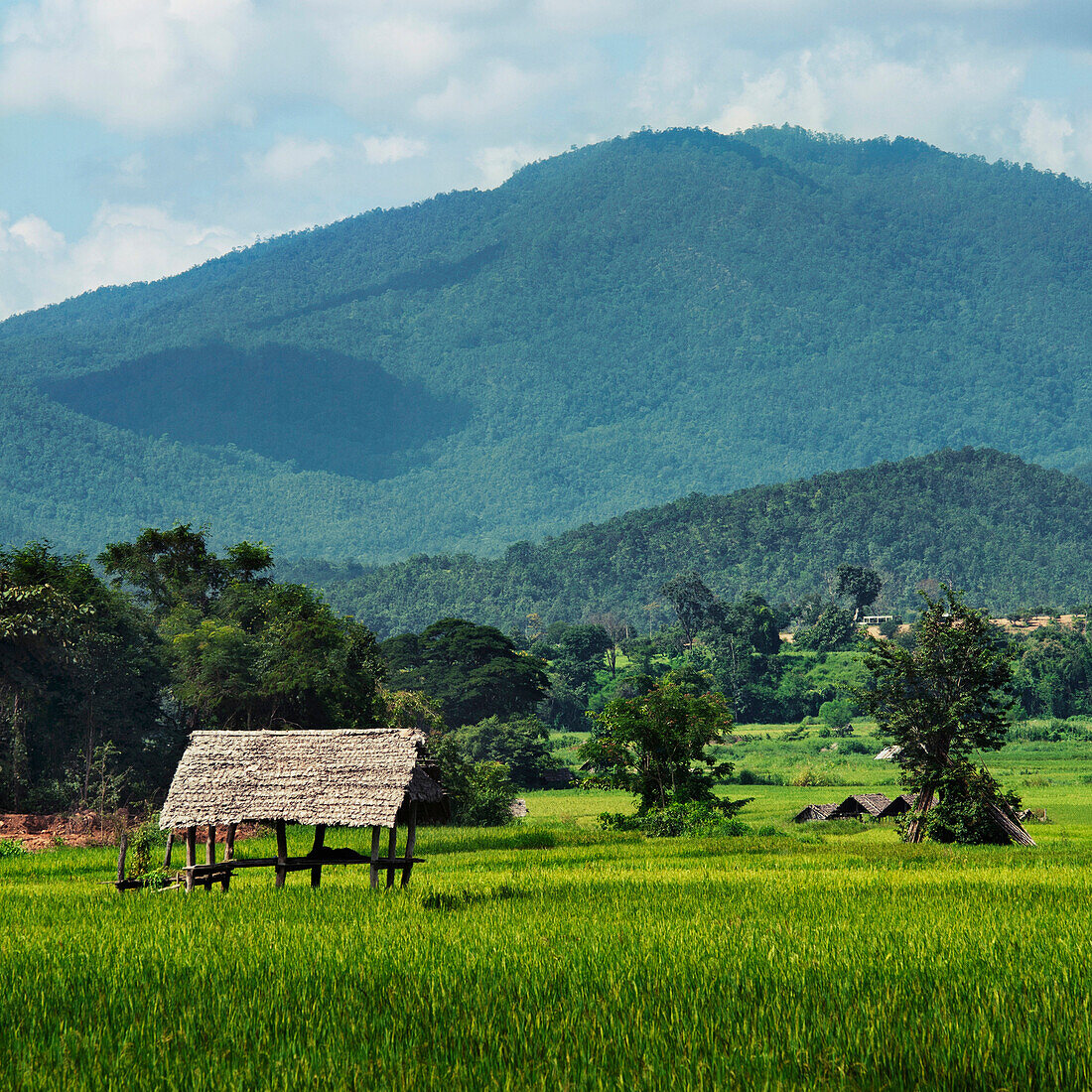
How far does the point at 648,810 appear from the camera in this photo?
52.0 meters

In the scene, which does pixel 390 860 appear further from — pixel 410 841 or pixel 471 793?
pixel 471 793

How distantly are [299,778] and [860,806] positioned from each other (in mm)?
44236

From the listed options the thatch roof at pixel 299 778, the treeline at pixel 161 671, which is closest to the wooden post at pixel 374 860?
the thatch roof at pixel 299 778

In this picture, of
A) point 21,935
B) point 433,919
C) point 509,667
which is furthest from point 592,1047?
point 509,667

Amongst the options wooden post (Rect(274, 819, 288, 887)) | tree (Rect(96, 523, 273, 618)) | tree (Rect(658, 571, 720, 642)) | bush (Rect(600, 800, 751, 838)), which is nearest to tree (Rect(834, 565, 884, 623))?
tree (Rect(658, 571, 720, 642))

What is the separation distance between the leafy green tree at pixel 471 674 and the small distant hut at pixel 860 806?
121 ft

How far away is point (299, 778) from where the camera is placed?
23328 mm

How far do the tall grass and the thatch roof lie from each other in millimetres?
1557

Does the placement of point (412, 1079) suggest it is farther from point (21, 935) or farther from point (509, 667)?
point (509, 667)

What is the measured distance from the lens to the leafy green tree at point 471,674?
96000 millimetres

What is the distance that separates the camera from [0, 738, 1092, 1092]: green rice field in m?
9.61

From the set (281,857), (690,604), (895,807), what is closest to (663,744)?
(895,807)

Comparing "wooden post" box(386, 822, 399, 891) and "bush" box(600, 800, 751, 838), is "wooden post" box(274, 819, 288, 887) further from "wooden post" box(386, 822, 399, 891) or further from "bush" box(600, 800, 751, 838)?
"bush" box(600, 800, 751, 838)

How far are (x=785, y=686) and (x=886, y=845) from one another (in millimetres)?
105838
